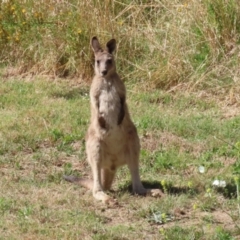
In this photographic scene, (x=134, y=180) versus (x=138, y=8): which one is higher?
(x=138, y=8)

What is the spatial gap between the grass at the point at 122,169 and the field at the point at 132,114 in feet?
0.04

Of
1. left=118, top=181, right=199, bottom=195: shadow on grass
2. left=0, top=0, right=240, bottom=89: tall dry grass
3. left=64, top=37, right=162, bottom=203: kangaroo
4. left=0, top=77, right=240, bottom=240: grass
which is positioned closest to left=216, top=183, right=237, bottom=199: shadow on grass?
left=0, top=77, right=240, bottom=240: grass

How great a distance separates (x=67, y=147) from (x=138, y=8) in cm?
382

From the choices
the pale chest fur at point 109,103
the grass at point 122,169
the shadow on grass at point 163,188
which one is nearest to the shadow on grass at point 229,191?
the grass at point 122,169

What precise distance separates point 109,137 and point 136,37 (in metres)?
4.35

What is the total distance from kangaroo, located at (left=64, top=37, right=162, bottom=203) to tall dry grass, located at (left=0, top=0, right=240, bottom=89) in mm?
3259

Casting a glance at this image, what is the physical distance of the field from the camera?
573 centimetres

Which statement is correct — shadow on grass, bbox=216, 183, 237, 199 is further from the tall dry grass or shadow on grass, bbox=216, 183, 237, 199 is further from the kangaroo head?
the tall dry grass

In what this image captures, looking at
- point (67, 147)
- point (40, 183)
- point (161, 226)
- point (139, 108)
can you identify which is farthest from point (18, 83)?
point (161, 226)

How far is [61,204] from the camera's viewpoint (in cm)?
614

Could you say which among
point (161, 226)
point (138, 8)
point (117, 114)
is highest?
point (138, 8)

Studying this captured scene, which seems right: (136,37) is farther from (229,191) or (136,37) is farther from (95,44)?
(229,191)

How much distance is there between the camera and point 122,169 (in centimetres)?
718

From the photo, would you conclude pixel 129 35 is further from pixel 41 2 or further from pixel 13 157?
pixel 13 157
